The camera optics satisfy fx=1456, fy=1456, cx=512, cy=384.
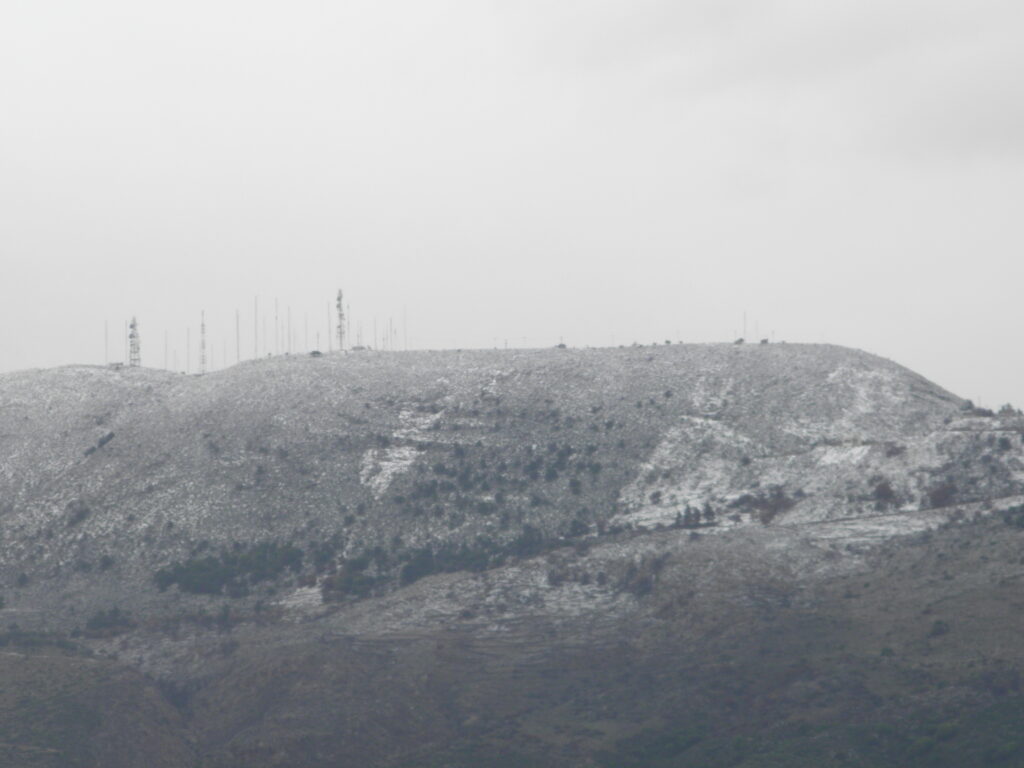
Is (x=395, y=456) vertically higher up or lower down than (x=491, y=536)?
higher up

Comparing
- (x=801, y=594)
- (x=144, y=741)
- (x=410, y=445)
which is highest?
(x=410, y=445)

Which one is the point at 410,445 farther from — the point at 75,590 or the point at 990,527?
the point at 990,527

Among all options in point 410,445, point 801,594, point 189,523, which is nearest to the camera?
point 801,594

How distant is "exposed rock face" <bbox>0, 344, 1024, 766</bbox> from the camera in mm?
88625

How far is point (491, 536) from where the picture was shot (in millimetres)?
112562

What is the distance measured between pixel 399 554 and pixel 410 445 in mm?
16540

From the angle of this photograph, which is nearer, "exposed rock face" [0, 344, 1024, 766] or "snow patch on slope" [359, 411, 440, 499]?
"exposed rock face" [0, 344, 1024, 766]

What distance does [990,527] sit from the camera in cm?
9981

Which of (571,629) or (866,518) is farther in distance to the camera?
(866,518)

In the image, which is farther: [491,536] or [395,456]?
[395,456]

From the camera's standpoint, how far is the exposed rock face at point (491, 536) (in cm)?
8862

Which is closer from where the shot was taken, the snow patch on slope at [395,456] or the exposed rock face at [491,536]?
the exposed rock face at [491,536]

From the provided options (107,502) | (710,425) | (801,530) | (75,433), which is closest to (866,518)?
(801,530)

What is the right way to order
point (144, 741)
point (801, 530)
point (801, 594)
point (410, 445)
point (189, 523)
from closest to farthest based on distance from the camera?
point (144, 741)
point (801, 594)
point (801, 530)
point (189, 523)
point (410, 445)
